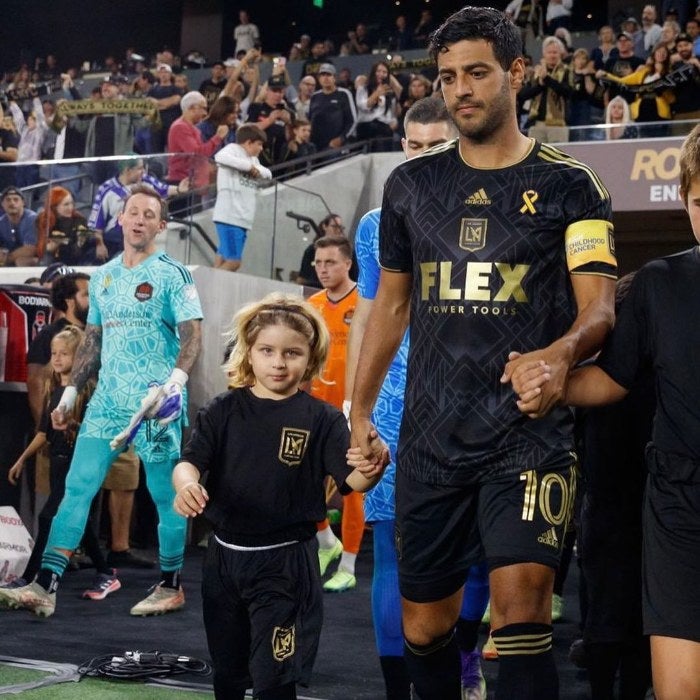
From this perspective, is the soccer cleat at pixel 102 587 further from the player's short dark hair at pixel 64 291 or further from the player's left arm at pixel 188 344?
the player's short dark hair at pixel 64 291

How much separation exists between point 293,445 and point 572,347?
1287mm

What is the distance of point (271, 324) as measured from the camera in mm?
3879

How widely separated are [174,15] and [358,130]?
39.3 ft

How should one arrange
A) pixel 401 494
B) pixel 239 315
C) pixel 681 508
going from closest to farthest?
pixel 681 508 < pixel 401 494 < pixel 239 315

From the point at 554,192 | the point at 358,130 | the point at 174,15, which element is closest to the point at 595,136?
the point at 358,130

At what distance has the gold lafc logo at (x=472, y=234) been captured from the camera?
295 centimetres

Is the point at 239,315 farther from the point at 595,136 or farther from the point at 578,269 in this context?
the point at 595,136

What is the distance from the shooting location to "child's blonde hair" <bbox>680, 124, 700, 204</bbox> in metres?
2.73

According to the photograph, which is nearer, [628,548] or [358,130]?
[628,548]

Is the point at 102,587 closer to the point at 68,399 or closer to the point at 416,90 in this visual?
the point at 68,399

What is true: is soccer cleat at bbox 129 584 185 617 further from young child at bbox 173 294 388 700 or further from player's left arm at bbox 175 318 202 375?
young child at bbox 173 294 388 700

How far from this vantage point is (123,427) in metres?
6.06

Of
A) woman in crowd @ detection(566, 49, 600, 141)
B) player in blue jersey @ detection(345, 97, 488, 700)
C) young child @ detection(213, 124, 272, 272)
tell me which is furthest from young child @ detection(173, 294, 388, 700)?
woman in crowd @ detection(566, 49, 600, 141)

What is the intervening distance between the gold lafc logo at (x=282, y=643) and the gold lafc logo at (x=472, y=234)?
1.30 metres
